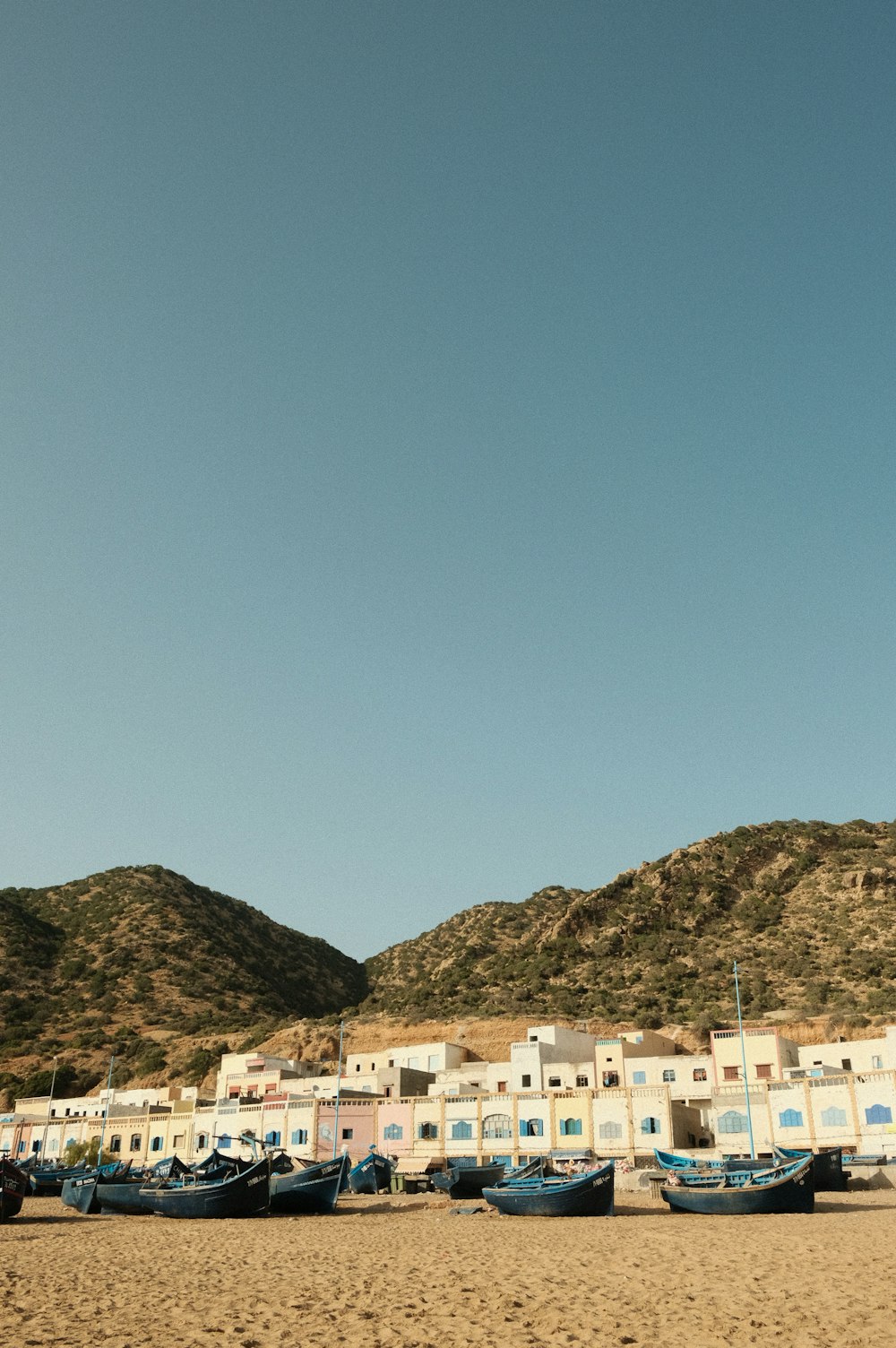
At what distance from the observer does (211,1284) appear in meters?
20.2

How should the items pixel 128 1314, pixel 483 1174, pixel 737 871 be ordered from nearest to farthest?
pixel 128 1314
pixel 483 1174
pixel 737 871

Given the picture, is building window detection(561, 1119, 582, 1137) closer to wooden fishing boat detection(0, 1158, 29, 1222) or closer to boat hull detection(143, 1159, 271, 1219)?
boat hull detection(143, 1159, 271, 1219)

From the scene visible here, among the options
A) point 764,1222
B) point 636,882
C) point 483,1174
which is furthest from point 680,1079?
point 636,882

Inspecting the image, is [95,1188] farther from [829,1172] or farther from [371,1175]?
[829,1172]

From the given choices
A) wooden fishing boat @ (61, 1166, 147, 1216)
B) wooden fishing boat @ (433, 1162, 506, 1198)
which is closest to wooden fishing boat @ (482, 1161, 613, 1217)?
wooden fishing boat @ (433, 1162, 506, 1198)

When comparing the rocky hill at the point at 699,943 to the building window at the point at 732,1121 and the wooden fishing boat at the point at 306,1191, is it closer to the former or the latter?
the building window at the point at 732,1121

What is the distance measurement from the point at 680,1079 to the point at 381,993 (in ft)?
179

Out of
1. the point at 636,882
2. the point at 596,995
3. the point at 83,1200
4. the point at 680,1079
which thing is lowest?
the point at 83,1200

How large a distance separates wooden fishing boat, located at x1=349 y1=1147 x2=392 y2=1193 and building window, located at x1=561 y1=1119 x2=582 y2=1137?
8739mm

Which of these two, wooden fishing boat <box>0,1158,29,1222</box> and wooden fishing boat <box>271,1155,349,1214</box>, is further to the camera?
wooden fishing boat <box>271,1155,349,1214</box>

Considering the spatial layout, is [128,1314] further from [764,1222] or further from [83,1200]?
[83,1200]

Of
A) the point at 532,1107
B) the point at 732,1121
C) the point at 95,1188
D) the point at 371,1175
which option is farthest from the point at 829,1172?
the point at 95,1188

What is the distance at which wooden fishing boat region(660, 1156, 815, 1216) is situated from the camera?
33.0 metres

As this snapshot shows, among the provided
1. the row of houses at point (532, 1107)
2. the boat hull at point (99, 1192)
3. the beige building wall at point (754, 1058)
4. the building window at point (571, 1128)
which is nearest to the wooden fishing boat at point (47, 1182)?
the row of houses at point (532, 1107)
